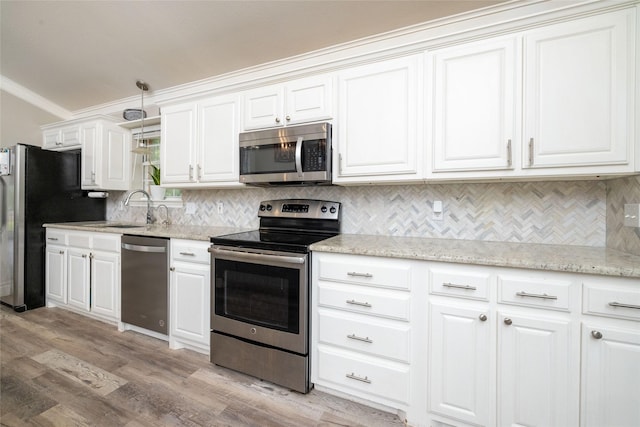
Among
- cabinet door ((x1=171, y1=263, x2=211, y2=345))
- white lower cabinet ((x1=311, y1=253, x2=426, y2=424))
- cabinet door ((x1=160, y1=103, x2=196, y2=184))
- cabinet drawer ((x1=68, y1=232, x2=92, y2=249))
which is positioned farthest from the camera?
cabinet drawer ((x1=68, y1=232, x2=92, y2=249))

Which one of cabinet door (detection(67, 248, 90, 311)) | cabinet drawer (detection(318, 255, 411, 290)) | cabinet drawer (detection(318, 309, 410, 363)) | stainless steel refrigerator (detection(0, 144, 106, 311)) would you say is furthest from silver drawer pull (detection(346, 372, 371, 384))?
stainless steel refrigerator (detection(0, 144, 106, 311))

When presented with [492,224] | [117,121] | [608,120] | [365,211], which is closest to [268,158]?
[365,211]

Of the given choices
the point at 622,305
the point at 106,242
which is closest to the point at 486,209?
the point at 622,305

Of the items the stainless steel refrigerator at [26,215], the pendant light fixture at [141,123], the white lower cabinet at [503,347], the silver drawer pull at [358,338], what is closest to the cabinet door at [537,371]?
the white lower cabinet at [503,347]

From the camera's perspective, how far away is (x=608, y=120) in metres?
1.37

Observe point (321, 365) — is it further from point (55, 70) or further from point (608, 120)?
point (55, 70)

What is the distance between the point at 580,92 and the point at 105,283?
389cm

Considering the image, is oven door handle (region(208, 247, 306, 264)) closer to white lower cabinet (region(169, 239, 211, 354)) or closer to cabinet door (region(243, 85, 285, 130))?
white lower cabinet (region(169, 239, 211, 354))

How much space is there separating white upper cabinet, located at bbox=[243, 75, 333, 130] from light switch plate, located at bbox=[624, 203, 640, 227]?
1754mm

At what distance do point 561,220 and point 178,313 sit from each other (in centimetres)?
283

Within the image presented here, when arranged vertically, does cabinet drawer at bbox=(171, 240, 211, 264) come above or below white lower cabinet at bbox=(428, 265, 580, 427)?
above

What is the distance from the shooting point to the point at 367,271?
1555 mm

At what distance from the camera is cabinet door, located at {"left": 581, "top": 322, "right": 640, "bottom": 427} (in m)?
1.12

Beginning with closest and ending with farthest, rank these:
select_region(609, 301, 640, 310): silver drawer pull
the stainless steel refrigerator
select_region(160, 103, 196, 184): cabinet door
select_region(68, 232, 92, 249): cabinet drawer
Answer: select_region(609, 301, 640, 310): silver drawer pull, select_region(160, 103, 196, 184): cabinet door, select_region(68, 232, 92, 249): cabinet drawer, the stainless steel refrigerator
